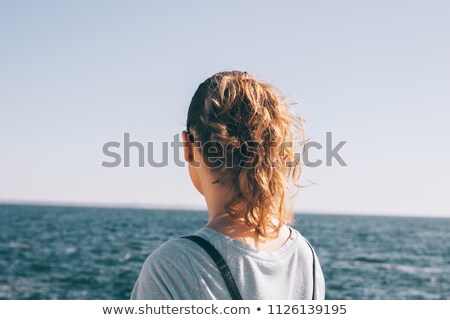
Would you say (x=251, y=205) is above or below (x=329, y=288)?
above

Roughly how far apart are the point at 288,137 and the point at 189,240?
2.06 feet

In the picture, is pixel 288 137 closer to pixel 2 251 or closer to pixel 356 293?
pixel 356 293

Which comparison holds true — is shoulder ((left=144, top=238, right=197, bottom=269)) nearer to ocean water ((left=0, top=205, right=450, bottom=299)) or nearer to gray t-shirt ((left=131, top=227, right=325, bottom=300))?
gray t-shirt ((left=131, top=227, right=325, bottom=300))

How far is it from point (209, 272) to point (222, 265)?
0.17 feet

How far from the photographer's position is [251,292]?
5.87 ft

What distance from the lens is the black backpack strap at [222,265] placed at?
5.78 feet

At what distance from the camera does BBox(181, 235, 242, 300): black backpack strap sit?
176cm

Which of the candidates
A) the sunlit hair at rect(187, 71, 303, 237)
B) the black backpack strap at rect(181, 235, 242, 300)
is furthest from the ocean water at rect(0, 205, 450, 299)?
the black backpack strap at rect(181, 235, 242, 300)

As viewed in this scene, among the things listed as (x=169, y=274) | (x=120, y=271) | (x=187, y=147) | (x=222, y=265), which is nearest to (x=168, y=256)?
(x=169, y=274)

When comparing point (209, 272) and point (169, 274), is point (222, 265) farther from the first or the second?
point (169, 274)

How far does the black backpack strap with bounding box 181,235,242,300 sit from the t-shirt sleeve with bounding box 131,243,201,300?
0.07 meters

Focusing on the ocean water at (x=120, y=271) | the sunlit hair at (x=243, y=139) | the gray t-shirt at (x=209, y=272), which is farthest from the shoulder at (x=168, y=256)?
the ocean water at (x=120, y=271)
